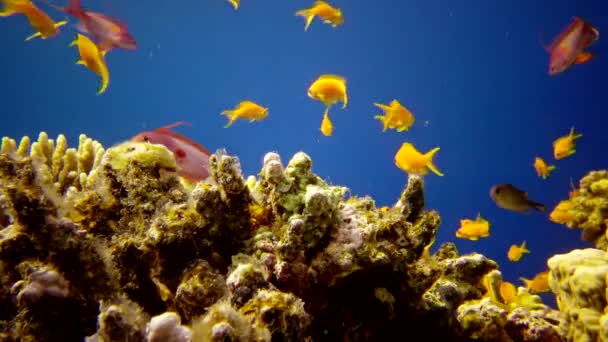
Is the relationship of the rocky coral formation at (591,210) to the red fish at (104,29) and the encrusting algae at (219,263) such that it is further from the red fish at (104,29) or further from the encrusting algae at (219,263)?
the red fish at (104,29)

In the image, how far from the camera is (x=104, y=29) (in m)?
4.71

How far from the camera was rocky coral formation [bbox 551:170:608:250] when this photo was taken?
641 centimetres

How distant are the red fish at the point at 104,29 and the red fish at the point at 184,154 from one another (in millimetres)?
2306

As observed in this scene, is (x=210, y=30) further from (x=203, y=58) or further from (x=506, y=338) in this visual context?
(x=506, y=338)

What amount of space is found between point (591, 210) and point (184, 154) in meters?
6.79

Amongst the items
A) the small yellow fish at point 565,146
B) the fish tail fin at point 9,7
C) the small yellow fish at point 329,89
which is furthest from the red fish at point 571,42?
the fish tail fin at point 9,7

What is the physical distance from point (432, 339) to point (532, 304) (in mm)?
1510

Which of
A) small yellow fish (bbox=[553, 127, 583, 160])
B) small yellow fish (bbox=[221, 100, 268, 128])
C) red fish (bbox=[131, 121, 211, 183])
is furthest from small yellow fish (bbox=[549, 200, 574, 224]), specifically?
red fish (bbox=[131, 121, 211, 183])

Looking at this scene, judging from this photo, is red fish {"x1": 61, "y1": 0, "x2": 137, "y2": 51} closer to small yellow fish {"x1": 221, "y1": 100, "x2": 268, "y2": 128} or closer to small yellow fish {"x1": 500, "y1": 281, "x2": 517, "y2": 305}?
small yellow fish {"x1": 221, "y1": 100, "x2": 268, "y2": 128}

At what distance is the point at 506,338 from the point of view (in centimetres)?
272

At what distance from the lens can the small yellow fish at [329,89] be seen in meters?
5.97

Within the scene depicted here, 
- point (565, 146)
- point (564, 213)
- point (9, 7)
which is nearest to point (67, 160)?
point (9, 7)

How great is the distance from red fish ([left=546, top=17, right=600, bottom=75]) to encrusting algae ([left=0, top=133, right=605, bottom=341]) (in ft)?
14.8

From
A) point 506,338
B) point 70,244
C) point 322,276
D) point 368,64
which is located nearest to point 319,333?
point 322,276
